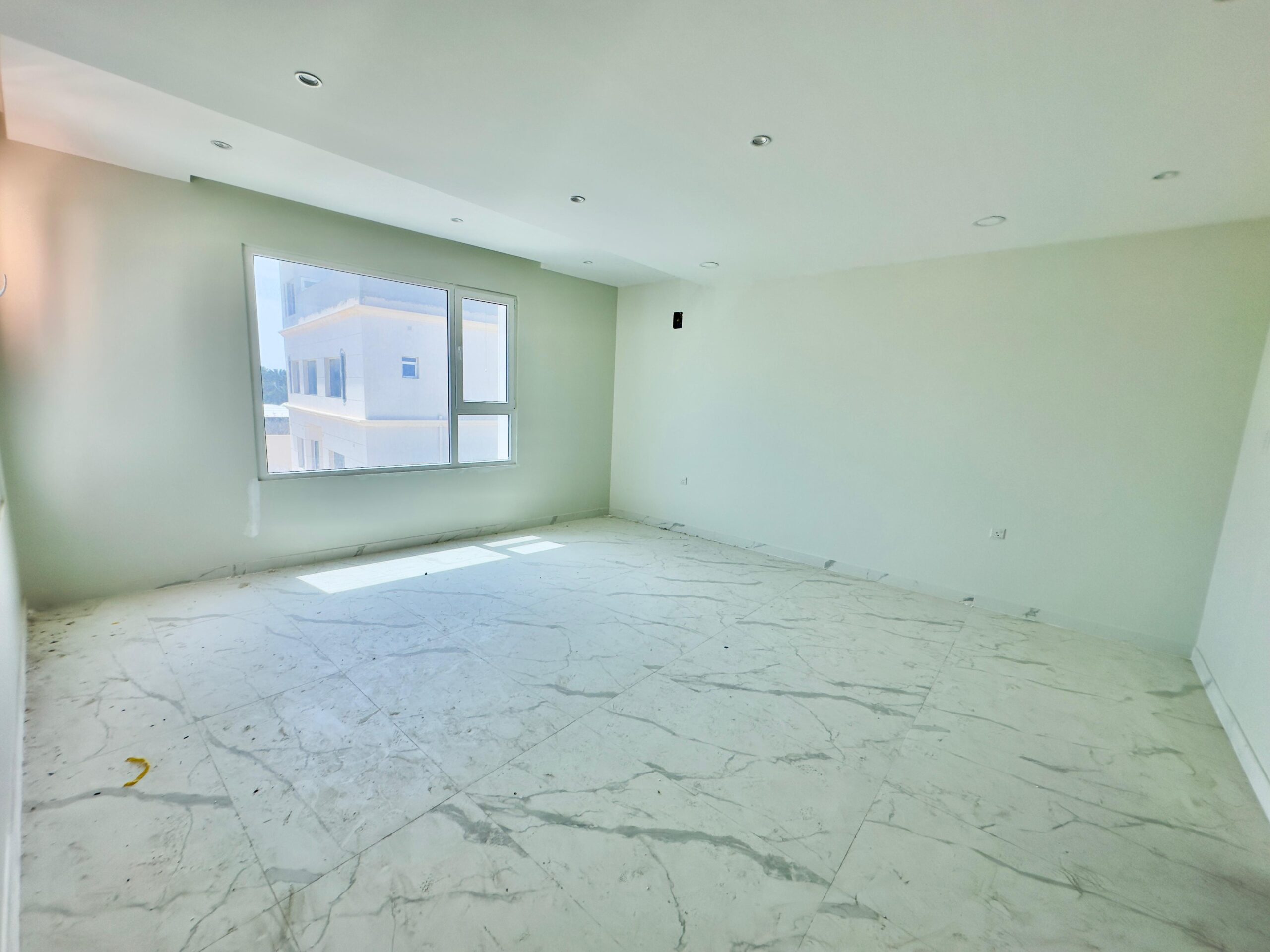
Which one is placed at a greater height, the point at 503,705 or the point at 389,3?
the point at 389,3

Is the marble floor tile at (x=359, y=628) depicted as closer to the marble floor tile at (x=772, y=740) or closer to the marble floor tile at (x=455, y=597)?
the marble floor tile at (x=455, y=597)

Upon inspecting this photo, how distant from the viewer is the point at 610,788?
177 centimetres

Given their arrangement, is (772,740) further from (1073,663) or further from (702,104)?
(702,104)

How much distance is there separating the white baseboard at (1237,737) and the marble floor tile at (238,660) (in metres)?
3.83

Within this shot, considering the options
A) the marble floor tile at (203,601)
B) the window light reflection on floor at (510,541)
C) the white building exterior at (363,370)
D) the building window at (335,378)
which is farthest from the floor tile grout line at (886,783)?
the building window at (335,378)

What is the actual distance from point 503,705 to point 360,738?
0.56 m

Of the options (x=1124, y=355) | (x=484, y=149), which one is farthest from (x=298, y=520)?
(x=1124, y=355)

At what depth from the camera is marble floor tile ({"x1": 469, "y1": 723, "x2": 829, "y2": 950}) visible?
1.33m

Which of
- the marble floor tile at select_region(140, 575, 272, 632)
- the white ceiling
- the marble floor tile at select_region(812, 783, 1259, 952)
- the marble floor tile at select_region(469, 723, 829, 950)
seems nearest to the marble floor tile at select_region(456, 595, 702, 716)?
the marble floor tile at select_region(469, 723, 829, 950)

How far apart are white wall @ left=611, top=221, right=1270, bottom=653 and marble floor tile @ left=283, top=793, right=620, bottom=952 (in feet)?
11.5

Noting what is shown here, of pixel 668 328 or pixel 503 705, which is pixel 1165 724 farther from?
pixel 668 328

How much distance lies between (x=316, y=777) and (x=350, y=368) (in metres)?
3.21

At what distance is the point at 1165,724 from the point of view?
90.7 inches

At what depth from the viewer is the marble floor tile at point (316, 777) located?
59.1 inches
